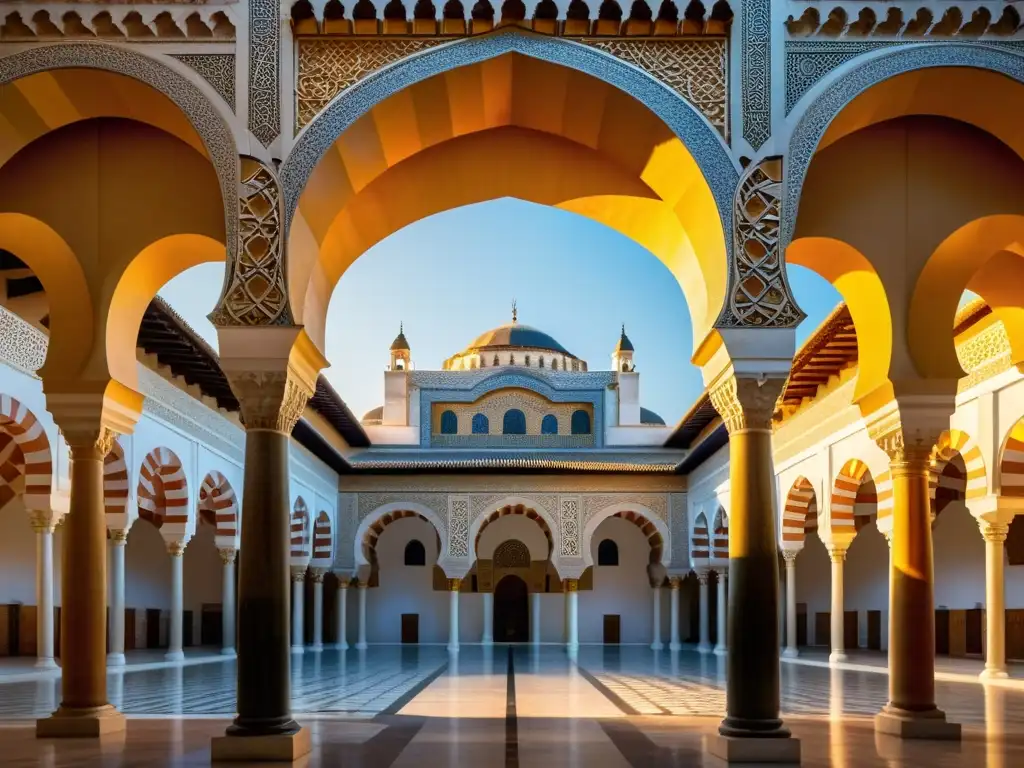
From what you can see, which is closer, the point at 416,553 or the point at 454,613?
the point at 454,613

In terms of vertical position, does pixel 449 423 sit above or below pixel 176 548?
above

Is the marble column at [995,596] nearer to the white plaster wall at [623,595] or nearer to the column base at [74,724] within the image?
the column base at [74,724]

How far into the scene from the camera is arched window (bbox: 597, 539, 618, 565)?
2869 cm

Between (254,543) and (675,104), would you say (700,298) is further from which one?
(254,543)

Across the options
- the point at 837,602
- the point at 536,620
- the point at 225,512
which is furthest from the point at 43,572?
the point at 536,620

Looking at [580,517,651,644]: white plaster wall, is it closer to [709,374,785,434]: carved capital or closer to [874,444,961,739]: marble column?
[874,444,961,739]: marble column

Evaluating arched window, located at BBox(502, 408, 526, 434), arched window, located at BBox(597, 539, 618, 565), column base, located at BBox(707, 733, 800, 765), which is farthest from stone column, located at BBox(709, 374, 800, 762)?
arched window, located at BBox(597, 539, 618, 565)

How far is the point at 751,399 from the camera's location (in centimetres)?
623

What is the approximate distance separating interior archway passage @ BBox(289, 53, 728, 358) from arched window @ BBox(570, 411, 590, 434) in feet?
67.9

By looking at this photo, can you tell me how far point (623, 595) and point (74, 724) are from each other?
884 inches

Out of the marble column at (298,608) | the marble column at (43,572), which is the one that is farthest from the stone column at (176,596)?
the marble column at (43,572)

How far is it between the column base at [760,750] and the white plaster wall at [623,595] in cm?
2253

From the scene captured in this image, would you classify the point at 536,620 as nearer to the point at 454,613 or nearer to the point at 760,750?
the point at 454,613

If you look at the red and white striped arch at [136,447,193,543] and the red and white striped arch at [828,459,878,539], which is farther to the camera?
the red and white striped arch at [828,459,878,539]
